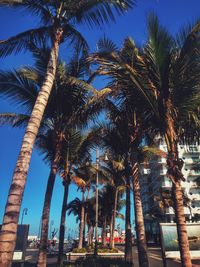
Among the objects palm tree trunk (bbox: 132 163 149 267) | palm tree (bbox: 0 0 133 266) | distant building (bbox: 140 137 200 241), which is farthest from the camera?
distant building (bbox: 140 137 200 241)

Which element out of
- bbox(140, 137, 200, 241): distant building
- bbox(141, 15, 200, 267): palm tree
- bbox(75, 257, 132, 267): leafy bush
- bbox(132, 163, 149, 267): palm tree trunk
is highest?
bbox(140, 137, 200, 241): distant building

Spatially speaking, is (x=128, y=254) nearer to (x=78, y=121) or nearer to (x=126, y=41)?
(x=78, y=121)

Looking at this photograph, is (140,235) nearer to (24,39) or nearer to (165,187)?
(24,39)

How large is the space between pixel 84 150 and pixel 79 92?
17.6ft

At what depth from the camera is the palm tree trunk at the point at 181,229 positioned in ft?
20.5

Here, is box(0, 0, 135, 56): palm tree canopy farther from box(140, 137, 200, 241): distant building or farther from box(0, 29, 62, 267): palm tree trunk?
box(140, 137, 200, 241): distant building

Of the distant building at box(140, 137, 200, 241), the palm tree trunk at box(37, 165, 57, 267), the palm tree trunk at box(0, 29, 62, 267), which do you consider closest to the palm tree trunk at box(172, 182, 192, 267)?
the palm tree trunk at box(0, 29, 62, 267)

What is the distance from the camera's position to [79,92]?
1088cm

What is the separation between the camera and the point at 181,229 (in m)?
6.47

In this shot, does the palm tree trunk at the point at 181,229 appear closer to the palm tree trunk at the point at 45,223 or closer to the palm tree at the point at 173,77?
the palm tree at the point at 173,77

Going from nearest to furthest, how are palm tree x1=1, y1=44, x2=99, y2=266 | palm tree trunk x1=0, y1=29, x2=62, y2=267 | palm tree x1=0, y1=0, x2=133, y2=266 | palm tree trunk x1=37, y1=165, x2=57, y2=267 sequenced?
1. palm tree trunk x1=0, y1=29, x2=62, y2=267
2. palm tree x1=0, y1=0, x2=133, y2=266
3. palm tree trunk x1=37, y1=165, x2=57, y2=267
4. palm tree x1=1, y1=44, x2=99, y2=266

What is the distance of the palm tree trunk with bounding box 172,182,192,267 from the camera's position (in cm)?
625

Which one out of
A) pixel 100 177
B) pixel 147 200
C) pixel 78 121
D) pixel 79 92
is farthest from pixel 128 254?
pixel 147 200

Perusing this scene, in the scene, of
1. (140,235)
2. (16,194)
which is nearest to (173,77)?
(16,194)
